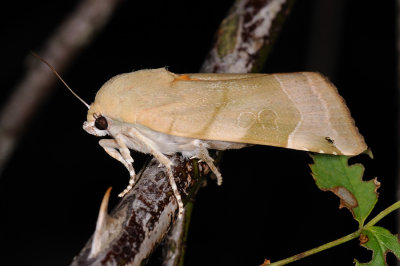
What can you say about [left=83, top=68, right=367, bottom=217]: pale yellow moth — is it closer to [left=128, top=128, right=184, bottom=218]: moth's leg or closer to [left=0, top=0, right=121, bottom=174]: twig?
[left=128, top=128, right=184, bottom=218]: moth's leg

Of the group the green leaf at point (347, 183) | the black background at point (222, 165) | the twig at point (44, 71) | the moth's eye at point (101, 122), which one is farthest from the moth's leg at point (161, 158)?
the black background at point (222, 165)

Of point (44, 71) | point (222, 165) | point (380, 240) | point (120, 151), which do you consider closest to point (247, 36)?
point (120, 151)

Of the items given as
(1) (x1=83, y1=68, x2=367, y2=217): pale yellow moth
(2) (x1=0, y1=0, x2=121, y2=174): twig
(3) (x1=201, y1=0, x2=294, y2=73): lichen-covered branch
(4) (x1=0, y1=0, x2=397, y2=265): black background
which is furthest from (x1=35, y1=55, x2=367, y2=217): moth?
(4) (x1=0, y1=0, x2=397, y2=265): black background

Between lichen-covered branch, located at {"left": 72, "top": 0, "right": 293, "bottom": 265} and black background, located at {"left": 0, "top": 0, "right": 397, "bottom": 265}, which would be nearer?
lichen-covered branch, located at {"left": 72, "top": 0, "right": 293, "bottom": 265}

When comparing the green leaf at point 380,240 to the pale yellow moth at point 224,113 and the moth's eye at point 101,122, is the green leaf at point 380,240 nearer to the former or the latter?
the pale yellow moth at point 224,113

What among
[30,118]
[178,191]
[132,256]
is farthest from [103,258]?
[30,118]

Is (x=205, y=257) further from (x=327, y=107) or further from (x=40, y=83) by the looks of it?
(x=327, y=107)
